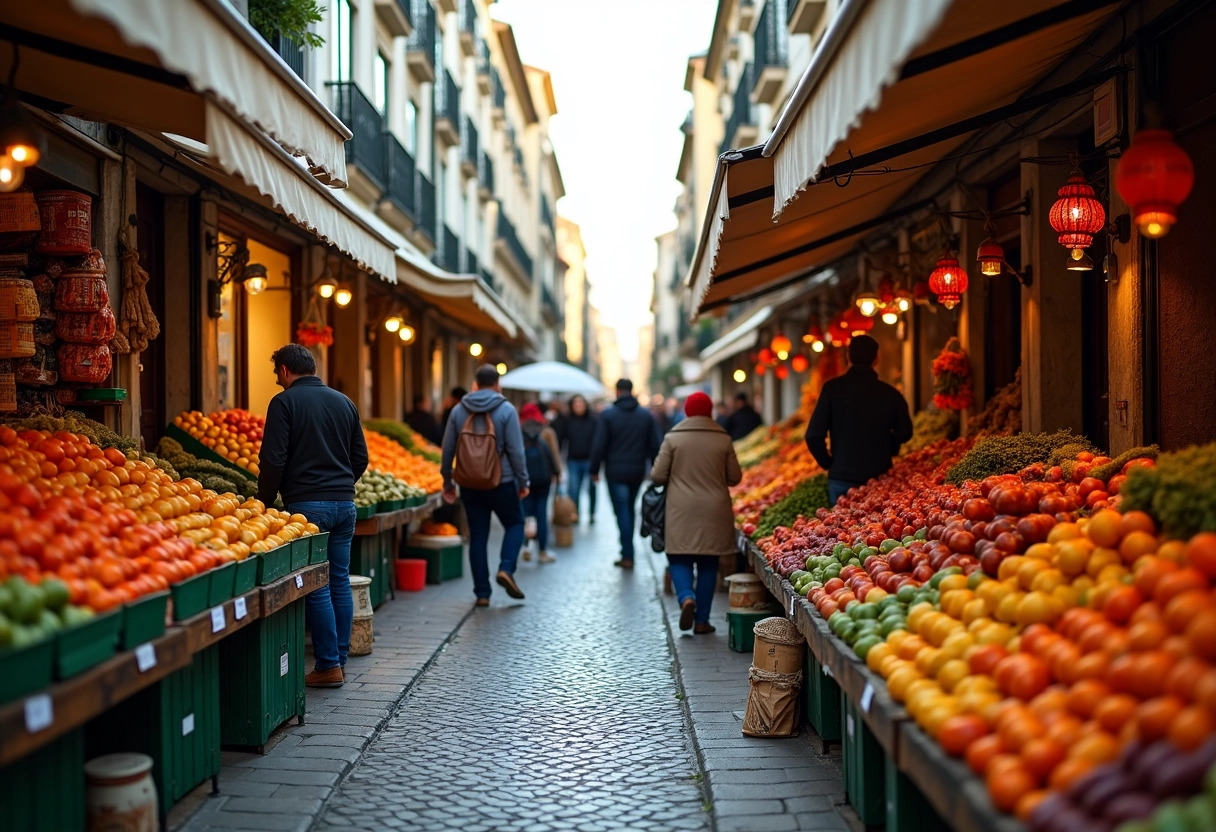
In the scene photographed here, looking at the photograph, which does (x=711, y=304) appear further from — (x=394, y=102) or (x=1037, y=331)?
(x=394, y=102)

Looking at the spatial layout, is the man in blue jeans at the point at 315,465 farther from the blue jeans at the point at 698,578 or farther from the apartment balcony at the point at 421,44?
the apartment balcony at the point at 421,44

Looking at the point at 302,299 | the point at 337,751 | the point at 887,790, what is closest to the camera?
the point at 887,790

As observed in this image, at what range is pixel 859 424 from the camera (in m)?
8.95

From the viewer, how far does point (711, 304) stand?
14297 mm

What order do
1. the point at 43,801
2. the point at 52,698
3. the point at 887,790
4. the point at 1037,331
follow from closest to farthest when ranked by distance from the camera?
1. the point at 52,698
2. the point at 43,801
3. the point at 887,790
4. the point at 1037,331

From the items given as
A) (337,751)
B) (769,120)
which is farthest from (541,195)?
(337,751)

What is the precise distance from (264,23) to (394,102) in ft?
33.2

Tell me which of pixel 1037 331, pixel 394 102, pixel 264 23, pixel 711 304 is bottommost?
pixel 1037 331

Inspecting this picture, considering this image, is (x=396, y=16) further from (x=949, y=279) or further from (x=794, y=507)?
(x=794, y=507)

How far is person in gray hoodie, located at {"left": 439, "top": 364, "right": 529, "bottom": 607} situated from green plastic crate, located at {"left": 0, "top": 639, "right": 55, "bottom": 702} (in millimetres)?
6566

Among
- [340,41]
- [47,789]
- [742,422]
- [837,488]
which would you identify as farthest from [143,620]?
[742,422]

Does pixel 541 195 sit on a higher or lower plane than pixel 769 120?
higher

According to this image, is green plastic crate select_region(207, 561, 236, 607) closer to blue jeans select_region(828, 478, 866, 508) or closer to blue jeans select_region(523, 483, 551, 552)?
blue jeans select_region(828, 478, 866, 508)

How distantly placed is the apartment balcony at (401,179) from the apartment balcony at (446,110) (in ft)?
14.7
